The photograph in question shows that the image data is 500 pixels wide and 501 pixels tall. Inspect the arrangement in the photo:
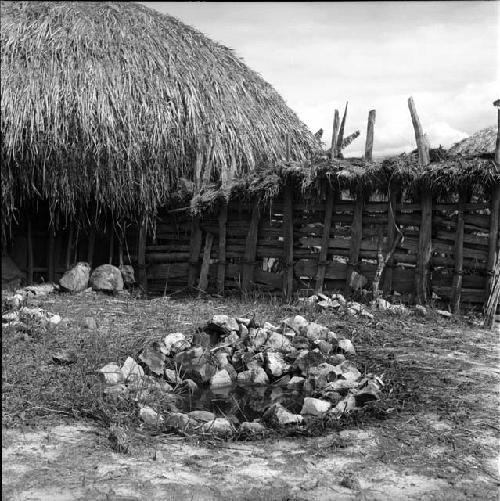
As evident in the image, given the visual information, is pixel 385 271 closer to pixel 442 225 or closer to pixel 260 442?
pixel 442 225

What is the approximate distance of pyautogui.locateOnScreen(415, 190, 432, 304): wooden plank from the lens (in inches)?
316

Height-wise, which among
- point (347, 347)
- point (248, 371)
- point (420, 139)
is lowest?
point (248, 371)

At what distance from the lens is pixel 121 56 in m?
9.82

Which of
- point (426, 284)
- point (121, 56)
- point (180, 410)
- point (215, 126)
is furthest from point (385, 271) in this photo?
point (121, 56)

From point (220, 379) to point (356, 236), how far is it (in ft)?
13.1

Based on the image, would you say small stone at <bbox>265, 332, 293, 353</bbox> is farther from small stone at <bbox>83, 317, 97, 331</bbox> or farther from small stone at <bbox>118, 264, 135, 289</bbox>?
small stone at <bbox>118, 264, 135, 289</bbox>

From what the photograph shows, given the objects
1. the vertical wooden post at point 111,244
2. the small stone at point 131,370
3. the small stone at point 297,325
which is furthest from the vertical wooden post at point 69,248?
the small stone at point 131,370

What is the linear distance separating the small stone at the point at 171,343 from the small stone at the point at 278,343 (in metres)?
0.77

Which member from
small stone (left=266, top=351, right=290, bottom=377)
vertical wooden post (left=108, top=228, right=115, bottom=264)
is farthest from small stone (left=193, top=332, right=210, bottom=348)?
vertical wooden post (left=108, top=228, right=115, bottom=264)

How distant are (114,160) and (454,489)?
23.8ft

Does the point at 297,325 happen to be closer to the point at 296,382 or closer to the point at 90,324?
the point at 296,382

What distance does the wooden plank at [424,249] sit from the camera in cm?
802

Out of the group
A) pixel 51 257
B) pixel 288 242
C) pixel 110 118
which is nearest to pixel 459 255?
pixel 288 242

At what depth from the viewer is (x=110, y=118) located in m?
9.14
